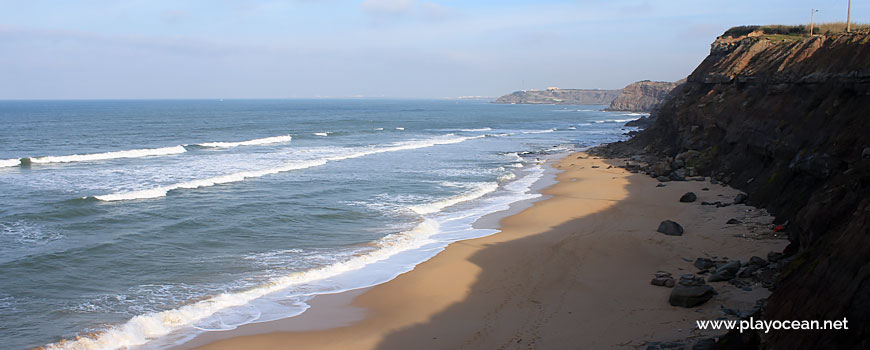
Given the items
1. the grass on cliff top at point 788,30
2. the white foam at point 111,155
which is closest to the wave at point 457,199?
the grass on cliff top at point 788,30

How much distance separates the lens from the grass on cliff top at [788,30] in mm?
36031

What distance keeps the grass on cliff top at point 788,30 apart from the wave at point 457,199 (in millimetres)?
21142

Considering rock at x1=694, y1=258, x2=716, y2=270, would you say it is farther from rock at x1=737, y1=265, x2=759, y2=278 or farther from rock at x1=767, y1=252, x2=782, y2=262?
rock at x1=767, y1=252, x2=782, y2=262

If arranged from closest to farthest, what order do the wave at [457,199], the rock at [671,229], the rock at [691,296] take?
1. the rock at [691,296]
2. the rock at [671,229]
3. the wave at [457,199]

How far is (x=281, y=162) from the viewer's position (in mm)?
39469

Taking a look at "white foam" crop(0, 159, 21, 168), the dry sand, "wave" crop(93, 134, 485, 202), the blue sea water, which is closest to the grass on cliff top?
the blue sea water

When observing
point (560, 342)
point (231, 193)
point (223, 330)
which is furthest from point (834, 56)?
point (231, 193)

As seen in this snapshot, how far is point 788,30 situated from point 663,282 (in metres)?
36.1

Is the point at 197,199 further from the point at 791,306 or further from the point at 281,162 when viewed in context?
the point at 791,306

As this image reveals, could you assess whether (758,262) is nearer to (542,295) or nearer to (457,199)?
(542,295)

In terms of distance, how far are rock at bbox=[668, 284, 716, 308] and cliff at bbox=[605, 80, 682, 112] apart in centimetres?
14117

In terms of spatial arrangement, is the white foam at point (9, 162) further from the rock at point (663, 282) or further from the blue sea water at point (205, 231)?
the rock at point (663, 282)

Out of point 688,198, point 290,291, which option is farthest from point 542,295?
point 688,198

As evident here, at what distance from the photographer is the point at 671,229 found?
55.9 ft
